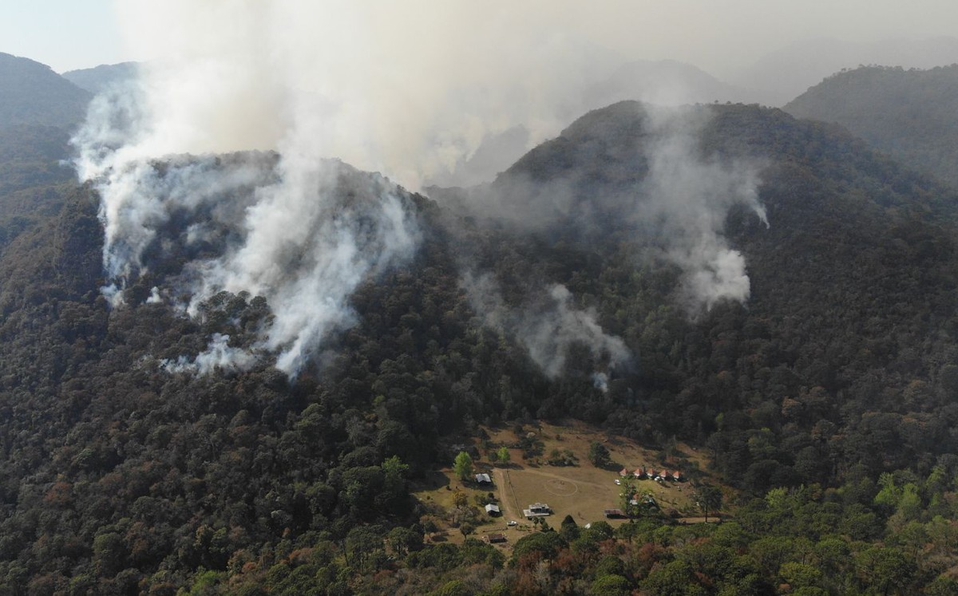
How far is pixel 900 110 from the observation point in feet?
452

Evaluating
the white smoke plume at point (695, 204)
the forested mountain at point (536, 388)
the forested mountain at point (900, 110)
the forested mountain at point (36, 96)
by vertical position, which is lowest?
the forested mountain at point (536, 388)

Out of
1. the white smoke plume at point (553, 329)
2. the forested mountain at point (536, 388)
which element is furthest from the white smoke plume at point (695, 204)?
the white smoke plume at point (553, 329)

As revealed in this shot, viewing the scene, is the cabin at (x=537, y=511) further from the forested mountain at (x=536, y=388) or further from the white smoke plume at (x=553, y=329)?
the white smoke plume at (x=553, y=329)

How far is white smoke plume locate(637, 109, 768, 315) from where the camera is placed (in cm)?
8281

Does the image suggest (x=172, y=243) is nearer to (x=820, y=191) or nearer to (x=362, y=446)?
(x=362, y=446)

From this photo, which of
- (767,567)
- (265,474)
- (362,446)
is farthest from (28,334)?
(767,567)

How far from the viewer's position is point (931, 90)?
5458 inches

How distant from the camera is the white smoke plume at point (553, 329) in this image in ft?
244

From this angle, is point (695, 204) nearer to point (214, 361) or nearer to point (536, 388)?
point (536, 388)

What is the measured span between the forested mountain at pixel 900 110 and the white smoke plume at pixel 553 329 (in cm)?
7909

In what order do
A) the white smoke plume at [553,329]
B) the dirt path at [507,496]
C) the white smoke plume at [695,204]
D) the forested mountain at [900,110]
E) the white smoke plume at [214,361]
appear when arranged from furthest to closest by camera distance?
the forested mountain at [900,110], the white smoke plume at [695,204], the white smoke plume at [553,329], the white smoke plume at [214,361], the dirt path at [507,496]

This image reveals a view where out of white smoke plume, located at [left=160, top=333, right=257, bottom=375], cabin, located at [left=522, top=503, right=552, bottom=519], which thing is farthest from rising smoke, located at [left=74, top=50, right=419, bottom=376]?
cabin, located at [left=522, top=503, right=552, bottom=519]

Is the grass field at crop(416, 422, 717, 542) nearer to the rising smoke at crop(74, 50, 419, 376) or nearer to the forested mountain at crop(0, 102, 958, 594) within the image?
the forested mountain at crop(0, 102, 958, 594)

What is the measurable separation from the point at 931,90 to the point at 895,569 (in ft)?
446
